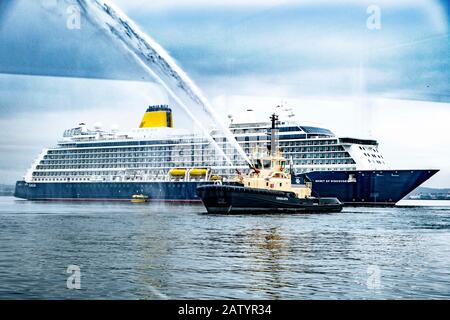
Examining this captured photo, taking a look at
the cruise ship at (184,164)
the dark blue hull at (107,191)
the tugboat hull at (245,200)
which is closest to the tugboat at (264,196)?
the tugboat hull at (245,200)

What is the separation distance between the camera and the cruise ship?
54062mm

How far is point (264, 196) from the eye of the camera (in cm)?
3912

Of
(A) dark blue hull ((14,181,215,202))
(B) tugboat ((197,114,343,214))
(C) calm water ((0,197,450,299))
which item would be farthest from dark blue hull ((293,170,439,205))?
(C) calm water ((0,197,450,299))

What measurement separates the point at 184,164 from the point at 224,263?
41.7 m

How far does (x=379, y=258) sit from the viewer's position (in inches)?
637

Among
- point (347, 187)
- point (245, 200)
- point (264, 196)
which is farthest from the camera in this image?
point (347, 187)

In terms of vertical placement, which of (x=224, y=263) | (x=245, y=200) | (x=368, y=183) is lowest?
(x=224, y=263)

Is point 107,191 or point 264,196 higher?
point 107,191

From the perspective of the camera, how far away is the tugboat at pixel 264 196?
38.3m

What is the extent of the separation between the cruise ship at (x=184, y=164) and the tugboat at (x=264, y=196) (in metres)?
8.90

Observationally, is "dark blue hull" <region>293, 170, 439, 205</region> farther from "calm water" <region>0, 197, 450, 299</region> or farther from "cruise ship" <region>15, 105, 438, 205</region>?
"calm water" <region>0, 197, 450, 299</region>

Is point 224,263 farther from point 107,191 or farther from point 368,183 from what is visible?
point 107,191

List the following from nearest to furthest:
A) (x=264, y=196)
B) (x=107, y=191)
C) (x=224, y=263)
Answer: (x=224, y=263)
(x=264, y=196)
(x=107, y=191)

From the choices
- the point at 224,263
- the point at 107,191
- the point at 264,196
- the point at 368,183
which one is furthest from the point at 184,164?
→ the point at 224,263
